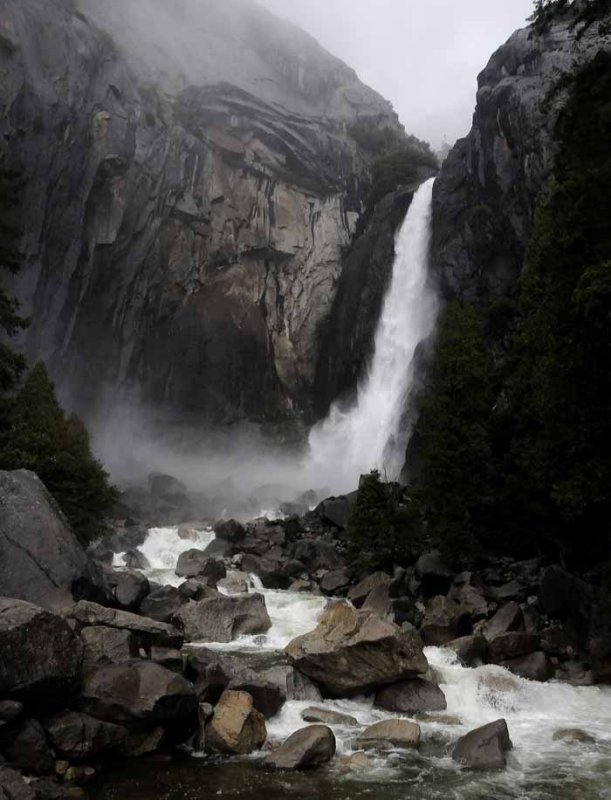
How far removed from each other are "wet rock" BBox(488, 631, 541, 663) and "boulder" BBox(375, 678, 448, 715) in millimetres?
2579

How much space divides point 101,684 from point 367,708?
4.80 meters

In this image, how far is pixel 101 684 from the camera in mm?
10094

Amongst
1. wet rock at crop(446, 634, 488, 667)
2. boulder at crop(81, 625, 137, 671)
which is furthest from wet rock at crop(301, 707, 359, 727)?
wet rock at crop(446, 634, 488, 667)

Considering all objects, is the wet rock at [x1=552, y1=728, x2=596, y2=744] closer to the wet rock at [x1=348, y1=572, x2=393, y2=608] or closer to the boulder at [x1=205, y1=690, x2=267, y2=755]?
the boulder at [x1=205, y1=690, x2=267, y2=755]

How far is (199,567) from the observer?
88.5 ft

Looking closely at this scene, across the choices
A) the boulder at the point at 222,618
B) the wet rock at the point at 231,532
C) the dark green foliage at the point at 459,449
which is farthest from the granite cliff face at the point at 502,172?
the boulder at the point at 222,618

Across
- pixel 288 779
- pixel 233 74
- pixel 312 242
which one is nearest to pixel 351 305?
pixel 312 242

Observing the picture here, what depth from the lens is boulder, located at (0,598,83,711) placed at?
30.2 feet

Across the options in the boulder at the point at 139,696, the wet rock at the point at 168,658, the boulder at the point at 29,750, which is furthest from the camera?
the wet rock at the point at 168,658

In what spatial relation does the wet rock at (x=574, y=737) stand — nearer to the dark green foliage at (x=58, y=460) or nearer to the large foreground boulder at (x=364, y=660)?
the large foreground boulder at (x=364, y=660)

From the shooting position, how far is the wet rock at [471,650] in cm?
1453

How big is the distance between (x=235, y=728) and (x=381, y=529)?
13.6 m

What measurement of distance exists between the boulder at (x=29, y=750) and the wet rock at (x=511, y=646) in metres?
9.35

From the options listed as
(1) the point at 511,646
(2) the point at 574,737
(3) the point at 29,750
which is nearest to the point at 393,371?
(1) the point at 511,646
